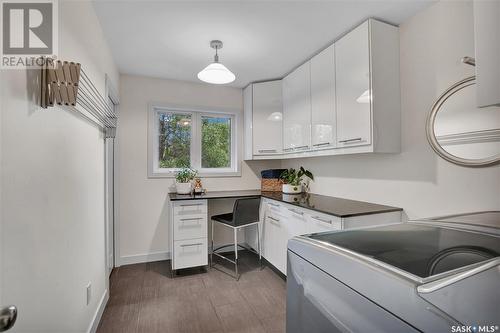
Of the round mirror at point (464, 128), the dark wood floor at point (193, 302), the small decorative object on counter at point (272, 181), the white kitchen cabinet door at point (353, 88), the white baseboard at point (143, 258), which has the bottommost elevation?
the dark wood floor at point (193, 302)

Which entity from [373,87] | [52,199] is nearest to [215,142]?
[373,87]

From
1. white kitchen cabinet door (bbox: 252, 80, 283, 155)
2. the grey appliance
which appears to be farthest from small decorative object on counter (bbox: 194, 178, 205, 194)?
the grey appliance

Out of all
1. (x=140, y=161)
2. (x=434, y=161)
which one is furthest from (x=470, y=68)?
(x=140, y=161)

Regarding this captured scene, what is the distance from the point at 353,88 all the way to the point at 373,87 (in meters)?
0.18

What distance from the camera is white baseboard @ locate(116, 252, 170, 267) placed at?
309 centimetres

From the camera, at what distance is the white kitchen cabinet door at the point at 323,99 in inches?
91.0

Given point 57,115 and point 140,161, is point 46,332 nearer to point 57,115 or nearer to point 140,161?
point 57,115

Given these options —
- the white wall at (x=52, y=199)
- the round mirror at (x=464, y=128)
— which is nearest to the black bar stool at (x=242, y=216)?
the white wall at (x=52, y=199)

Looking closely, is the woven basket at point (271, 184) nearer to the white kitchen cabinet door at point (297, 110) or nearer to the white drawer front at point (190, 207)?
the white kitchen cabinet door at point (297, 110)

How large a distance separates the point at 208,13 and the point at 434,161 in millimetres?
1996

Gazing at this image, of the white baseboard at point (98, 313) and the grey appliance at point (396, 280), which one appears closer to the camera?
the grey appliance at point (396, 280)

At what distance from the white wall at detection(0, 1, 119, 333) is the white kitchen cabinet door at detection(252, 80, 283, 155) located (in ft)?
6.24

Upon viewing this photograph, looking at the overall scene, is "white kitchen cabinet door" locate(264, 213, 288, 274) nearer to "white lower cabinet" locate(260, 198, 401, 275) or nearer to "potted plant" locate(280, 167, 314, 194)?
"white lower cabinet" locate(260, 198, 401, 275)

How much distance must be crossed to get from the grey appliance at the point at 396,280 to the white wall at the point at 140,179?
2724 millimetres
